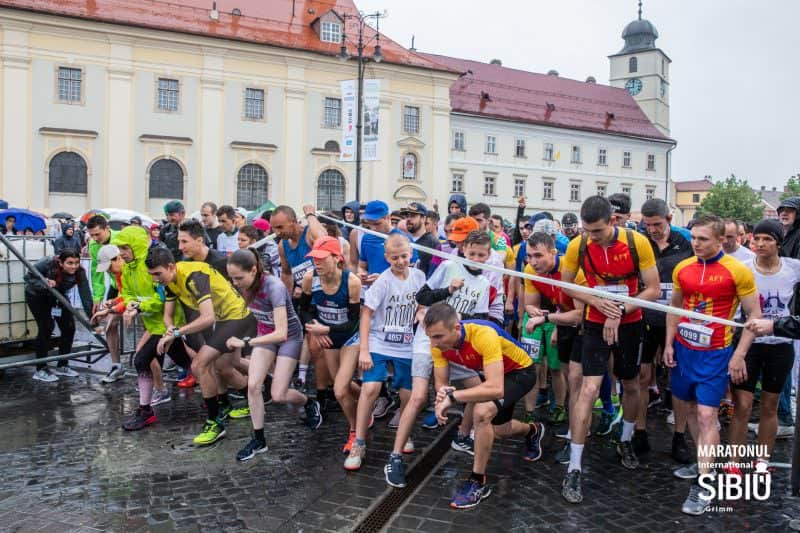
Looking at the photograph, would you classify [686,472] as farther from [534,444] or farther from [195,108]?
[195,108]

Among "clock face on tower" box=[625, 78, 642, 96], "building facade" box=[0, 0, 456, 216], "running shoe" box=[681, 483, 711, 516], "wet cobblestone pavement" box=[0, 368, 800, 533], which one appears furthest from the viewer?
"clock face on tower" box=[625, 78, 642, 96]

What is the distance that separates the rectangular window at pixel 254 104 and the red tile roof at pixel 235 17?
2877 mm

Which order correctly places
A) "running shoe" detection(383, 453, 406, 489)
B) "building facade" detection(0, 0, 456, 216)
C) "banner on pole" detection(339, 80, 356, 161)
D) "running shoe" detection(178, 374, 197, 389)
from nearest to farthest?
"running shoe" detection(383, 453, 406, 489), "running shoe" detection(178, 374, 197, 389), "banner on pole" detection(339, 80, 356, 161), "building facade" detection(0, 0, 456, 216)

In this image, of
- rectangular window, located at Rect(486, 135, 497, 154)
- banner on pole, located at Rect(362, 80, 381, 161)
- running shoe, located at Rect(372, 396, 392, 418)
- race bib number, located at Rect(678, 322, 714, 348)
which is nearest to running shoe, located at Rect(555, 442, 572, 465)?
race bib number, located at Rect(678, 322, 714, 348)

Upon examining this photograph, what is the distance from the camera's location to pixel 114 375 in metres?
8.84

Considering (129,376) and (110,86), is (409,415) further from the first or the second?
(110,86)

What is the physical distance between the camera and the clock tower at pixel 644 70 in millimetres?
73062

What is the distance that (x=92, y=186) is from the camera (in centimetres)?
3572

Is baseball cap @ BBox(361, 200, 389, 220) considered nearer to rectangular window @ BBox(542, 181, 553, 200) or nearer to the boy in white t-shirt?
the boy in white t-shirt

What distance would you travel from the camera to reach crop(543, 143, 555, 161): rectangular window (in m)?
56.5

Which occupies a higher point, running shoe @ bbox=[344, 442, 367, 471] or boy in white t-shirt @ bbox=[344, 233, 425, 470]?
boy in white t-shirt @ bbox=[344, 233, 425, 470]

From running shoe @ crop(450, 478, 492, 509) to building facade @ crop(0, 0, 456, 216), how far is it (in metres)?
33.4

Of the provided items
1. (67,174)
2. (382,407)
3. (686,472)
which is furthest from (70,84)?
(686,472)

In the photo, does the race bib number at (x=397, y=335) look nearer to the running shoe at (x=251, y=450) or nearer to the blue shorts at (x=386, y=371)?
the blue shorts at (x=386, y=371)
